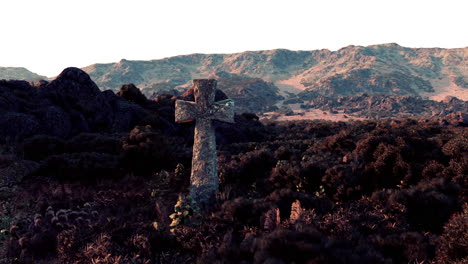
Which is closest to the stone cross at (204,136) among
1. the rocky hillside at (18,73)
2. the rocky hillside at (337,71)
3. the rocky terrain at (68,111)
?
the rocky terrain at (68,111)

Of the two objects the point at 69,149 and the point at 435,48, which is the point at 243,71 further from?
the point at 69,149

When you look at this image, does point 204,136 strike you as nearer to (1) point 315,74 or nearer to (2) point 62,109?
(2) point 62,109

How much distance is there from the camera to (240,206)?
22.2 feet

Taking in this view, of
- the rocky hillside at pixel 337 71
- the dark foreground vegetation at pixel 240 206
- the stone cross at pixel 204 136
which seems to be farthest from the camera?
the rocky hillside at pixel 337 71

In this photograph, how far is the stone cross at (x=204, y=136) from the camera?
8414mm

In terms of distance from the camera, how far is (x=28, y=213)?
328 inches

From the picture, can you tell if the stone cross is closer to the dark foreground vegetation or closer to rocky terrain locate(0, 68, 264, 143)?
the dark foreground vegetation

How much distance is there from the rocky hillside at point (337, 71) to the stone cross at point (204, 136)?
102 meters

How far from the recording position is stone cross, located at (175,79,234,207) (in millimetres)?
8414

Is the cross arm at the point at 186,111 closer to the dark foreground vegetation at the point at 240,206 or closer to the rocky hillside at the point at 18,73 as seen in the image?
the dark foreground vegetation at the point at 240,206

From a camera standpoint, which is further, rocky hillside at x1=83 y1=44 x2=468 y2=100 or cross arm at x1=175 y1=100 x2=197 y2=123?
rocky hillside at x1=83 y1=44 x2=468 y2=100

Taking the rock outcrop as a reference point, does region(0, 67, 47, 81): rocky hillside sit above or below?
above

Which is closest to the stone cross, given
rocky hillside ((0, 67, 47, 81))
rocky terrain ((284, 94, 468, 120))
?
rocky terrain ((284, 94, 468, 120))

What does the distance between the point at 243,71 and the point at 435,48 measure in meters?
128
